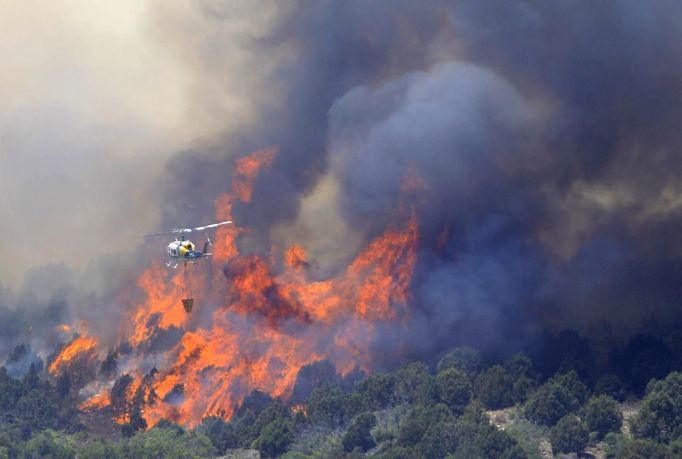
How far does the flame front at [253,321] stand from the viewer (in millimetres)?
136000

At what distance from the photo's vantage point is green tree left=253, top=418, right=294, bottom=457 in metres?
127

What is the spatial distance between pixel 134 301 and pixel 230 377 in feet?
40.1

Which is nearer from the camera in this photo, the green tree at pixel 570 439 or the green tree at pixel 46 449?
the green tree at pixel 570 439

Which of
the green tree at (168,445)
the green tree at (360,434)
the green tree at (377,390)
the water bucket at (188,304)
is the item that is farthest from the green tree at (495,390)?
the water bucket at (188,304)

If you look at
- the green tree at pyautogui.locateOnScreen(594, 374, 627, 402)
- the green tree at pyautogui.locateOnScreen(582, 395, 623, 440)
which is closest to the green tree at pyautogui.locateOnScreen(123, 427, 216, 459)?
the green tree at pyautogui.locateOnScreen(582, 395, 623, 440)

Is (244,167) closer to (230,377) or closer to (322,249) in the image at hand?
(322,249)

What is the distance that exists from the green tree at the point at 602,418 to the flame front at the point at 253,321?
61.5 ft

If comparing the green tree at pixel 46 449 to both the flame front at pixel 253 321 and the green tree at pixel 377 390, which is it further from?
the green tree at pixel 377 390

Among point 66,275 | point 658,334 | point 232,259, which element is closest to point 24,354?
point 66,275

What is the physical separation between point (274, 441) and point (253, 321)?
43.4 feet

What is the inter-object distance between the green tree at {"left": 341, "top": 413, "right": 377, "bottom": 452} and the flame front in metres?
10.0

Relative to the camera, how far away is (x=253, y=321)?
137750mm

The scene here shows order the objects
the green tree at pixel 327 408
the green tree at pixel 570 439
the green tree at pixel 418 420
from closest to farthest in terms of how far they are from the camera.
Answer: the green tree at pixel 570 439 < the green tree at pixel 418 420 < the green tree at pixel 327 408

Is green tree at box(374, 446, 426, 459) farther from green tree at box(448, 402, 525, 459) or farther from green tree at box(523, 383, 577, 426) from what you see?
green tree at box(523, 383, 577, 426)
